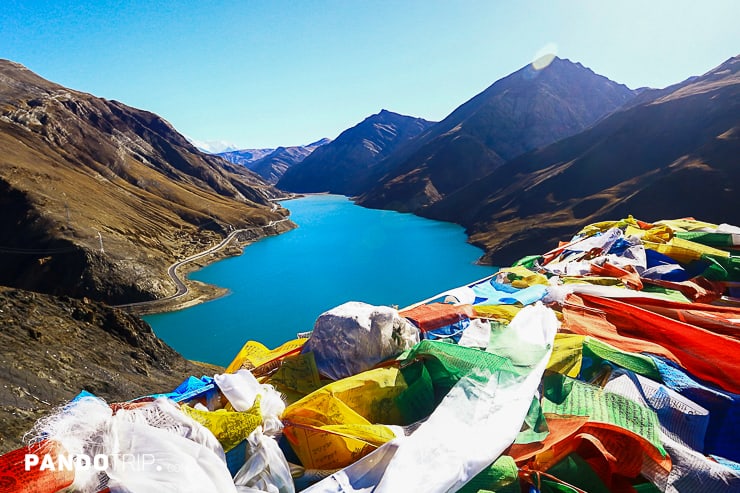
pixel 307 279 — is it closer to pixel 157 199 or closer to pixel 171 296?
pixel 171 296

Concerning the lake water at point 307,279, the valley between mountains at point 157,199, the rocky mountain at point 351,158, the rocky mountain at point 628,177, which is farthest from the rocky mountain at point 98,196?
the rocky mountain at point 351,158

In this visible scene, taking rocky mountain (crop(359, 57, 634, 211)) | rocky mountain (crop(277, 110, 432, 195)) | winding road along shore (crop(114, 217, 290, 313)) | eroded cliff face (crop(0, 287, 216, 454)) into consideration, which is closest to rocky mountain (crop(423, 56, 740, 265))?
rocky mountain (crop(359, 57, 634, 211))

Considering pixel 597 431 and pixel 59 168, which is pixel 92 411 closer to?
pixel 597 431

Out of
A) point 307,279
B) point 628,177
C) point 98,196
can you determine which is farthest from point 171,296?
point 628,177

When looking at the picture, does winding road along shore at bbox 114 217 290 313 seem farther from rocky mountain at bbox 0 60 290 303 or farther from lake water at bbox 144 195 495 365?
lake water at bbox 144 195 495 365

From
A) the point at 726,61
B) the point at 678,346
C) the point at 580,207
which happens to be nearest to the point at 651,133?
the point at 580,207

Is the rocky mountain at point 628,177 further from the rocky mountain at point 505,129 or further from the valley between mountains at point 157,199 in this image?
the rocky mountain at point 505,129
